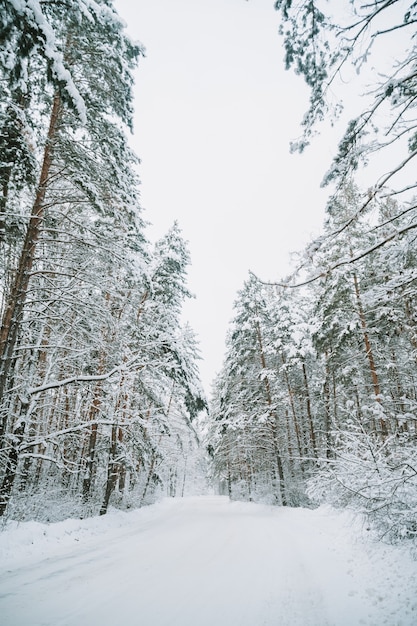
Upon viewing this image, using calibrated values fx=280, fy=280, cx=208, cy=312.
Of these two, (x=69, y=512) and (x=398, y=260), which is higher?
(x=398, y=260)

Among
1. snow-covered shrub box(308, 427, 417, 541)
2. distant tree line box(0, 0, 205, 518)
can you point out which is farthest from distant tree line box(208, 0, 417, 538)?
distant tree line box(0, 0, 205, 518)

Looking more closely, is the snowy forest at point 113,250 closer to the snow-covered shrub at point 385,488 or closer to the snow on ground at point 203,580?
the snow-covered shrub at point 385,488

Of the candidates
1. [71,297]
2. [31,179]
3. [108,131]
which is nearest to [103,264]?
[71,297]

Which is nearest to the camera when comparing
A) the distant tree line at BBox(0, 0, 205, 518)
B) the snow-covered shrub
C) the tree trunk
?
the snow-covered shrub

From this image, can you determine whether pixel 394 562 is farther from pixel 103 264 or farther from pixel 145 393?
pixel 145 393

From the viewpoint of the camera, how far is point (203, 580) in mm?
4480

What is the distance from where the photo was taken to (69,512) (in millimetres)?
9062

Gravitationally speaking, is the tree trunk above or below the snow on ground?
above

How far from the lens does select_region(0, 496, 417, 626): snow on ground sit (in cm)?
324

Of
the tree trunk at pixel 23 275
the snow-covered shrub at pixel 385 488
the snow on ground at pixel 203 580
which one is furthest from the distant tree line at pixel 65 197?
the snow-covered shrub at pixel 385 488

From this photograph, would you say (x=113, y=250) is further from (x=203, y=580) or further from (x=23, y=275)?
(x=203, y=580)

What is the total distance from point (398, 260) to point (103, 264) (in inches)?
240

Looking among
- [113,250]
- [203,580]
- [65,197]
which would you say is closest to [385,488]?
[203,580]

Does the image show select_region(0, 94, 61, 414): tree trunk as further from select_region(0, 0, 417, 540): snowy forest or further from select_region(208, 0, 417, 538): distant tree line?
select_region(208, 0, 417, 538): distant tree line
